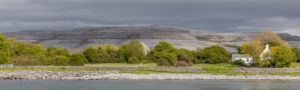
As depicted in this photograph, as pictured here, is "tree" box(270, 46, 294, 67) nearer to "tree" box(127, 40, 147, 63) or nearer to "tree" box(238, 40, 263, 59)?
"tree" box(238, 40, 263, 59)

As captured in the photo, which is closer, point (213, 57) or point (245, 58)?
point (245, 58)

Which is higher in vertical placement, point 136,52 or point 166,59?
point 136,52

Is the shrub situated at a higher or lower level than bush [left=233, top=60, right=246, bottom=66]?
higher

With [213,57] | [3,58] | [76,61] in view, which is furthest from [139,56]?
[3,58]

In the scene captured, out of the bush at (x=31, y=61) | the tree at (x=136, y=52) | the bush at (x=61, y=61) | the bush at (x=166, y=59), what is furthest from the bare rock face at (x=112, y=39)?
the bush at (x=61, y=61)

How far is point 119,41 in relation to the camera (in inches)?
6855

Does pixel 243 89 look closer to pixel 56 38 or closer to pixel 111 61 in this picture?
pixel 111 61

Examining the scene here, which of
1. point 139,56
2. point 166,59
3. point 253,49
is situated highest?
point 253,49

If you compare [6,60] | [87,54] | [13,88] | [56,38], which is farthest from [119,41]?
[13,88]

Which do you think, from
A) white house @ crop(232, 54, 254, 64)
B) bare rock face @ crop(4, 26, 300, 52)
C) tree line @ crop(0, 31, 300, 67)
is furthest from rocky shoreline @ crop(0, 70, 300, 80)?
bare rock face @ crop(4, 26, 300, 52)

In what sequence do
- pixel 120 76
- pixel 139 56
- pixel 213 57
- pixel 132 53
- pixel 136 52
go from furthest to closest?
pixel 136 52 < pixel 132 53 < pixel 139 56 < pixel 213 57 < pixel 120 76

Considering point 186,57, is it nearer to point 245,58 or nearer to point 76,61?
point 245,58

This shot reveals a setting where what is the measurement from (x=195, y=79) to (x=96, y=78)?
39.5 feet

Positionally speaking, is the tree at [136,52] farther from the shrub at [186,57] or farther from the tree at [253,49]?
the tree at [253,49]
